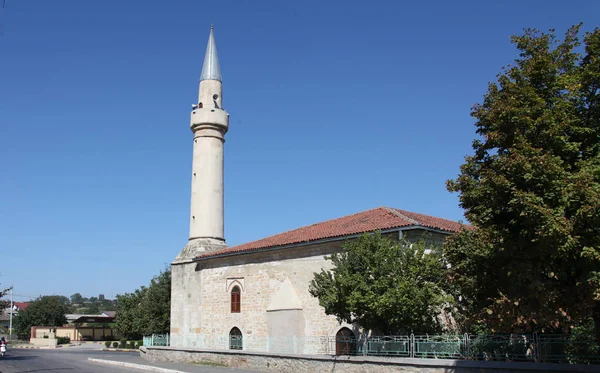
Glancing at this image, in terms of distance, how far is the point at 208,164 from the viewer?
2475 centimetres

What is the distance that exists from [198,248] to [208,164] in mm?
3789

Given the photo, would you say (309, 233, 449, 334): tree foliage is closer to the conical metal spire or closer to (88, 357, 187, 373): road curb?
(88, 357, 187, 373): road curb

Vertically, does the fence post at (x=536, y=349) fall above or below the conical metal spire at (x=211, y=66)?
below

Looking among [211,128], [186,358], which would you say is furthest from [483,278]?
[211,128]

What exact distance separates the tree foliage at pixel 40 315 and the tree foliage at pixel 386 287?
166ft

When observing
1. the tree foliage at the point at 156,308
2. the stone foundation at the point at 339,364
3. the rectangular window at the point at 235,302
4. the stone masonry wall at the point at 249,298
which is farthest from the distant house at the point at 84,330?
the rectangular window at the point at 235,302

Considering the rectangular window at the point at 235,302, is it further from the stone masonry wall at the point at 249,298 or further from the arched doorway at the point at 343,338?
the arched doorway at the point at 343,338

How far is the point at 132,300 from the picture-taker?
36781 mm

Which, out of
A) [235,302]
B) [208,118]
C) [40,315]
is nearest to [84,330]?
[40,315]

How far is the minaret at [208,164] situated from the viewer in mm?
24297

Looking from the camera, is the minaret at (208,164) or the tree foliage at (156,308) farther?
the tree foliage at (156,308)

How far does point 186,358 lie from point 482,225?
555 inches

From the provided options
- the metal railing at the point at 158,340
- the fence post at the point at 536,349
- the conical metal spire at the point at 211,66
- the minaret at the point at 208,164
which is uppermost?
the conical metal spire at the point at 211,66

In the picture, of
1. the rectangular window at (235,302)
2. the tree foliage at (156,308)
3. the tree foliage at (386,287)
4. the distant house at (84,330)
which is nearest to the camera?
the tree foliage at (386,287)
